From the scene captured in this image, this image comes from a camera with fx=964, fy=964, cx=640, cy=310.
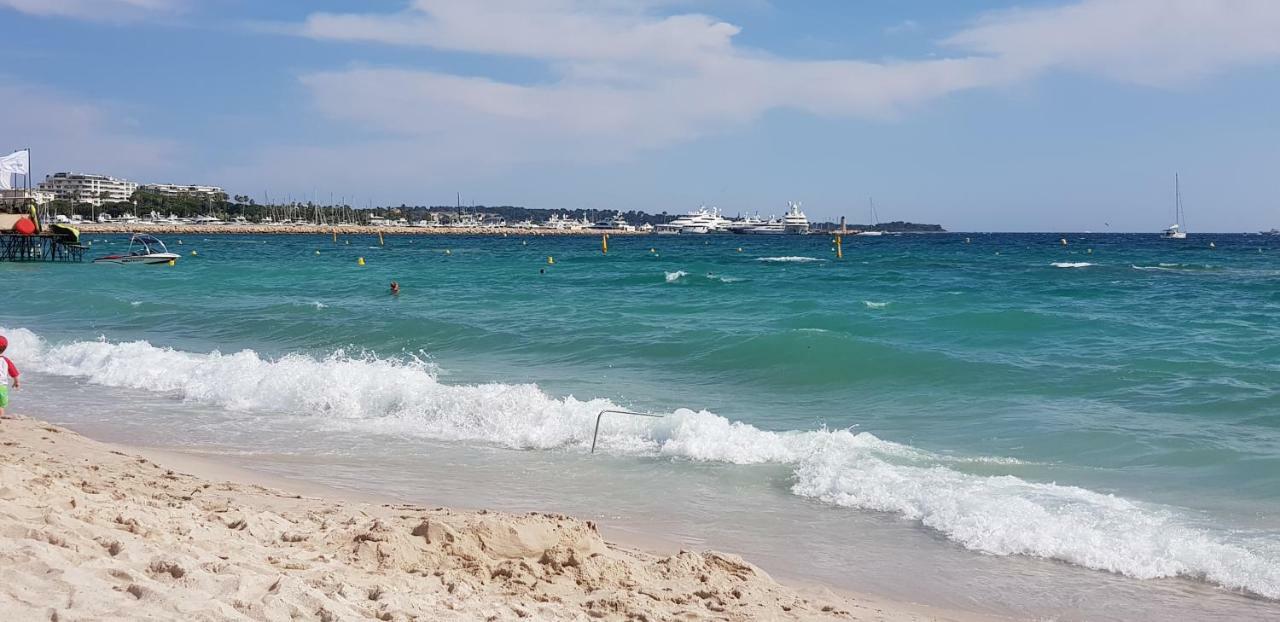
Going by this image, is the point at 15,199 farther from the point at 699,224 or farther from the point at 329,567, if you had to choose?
the point at 699,224

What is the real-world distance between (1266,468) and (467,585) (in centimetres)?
801

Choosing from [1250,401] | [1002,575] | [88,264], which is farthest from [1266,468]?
[88,264]

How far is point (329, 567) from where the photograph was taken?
203 inches

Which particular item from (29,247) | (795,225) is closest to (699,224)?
(795,225)

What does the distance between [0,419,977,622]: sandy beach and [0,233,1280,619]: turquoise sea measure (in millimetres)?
1059

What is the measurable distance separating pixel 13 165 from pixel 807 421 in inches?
1820

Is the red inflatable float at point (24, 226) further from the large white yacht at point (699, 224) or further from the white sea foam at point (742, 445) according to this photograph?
the large white yacht at point (699, 224)

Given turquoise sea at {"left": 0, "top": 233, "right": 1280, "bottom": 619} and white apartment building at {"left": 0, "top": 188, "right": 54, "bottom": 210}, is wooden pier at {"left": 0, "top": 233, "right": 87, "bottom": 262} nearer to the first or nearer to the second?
white apartment building at {"left": 0, "top": 188, "right": 54, "bottom": 210}

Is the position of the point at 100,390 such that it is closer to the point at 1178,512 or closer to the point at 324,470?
the point at 324,470

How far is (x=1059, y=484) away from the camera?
28.9 ft

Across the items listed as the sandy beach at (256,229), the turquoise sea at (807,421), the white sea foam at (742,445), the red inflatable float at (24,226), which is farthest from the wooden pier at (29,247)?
the sandy beach at (256,229)

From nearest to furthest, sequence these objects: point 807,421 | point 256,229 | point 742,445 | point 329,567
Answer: point 329,567
point 742,445
point 807,421
point 256,229

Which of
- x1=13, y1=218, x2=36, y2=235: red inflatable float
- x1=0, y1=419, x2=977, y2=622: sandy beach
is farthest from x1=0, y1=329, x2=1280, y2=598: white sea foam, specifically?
x1=13, y1=218, x2=36, y2=235: red inflatable float

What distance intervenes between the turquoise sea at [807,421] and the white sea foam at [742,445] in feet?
0.10
